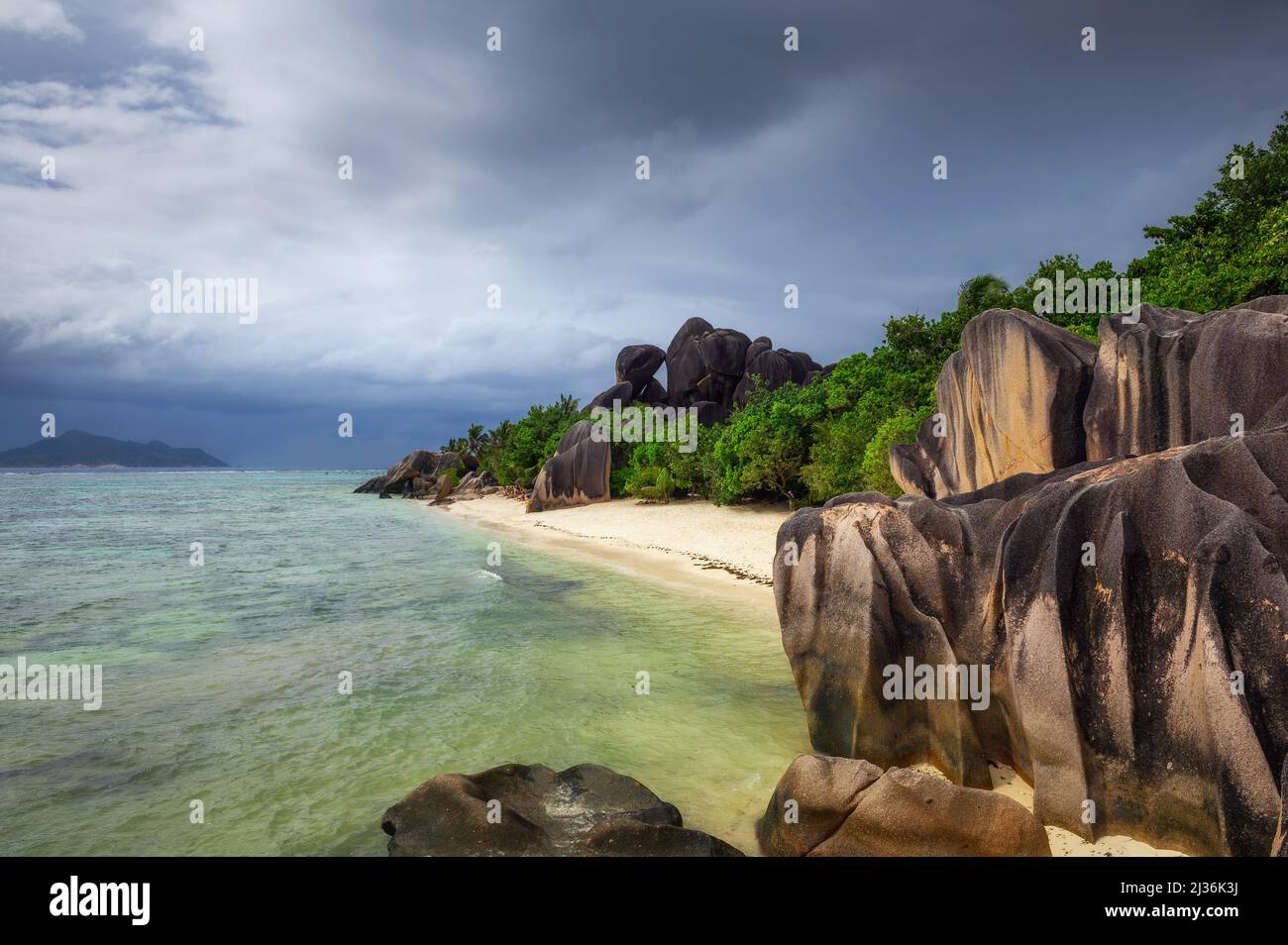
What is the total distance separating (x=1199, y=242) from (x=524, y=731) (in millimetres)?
29104

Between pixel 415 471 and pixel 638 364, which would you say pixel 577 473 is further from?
pixel 415 471

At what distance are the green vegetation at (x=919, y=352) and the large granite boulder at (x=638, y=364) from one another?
26.0 meters

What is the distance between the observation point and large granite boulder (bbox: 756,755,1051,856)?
5387 millimetres

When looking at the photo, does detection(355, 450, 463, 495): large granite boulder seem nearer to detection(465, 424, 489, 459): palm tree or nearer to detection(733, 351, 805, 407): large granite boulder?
detection(465, 424, 489, 459): palm tree

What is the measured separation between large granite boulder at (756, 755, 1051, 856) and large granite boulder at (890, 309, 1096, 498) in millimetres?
7761

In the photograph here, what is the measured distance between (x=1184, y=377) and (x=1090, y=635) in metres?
5.88

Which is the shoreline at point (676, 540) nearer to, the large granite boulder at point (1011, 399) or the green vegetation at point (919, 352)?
the green vegetation at point (919, 352)

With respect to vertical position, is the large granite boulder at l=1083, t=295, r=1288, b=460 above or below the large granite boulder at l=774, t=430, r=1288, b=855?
above

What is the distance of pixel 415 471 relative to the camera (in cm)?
7862

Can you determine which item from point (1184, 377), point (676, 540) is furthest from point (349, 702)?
point (676, 540)

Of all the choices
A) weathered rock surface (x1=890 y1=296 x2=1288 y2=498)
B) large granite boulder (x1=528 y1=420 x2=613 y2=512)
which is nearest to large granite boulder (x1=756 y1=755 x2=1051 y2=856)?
weathered rock surface (x1=890 y1=296 x2=1288 y2=498)

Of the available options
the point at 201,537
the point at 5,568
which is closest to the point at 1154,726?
the point at 5,568

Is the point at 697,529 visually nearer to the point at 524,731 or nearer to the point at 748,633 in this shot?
the point at 748,633

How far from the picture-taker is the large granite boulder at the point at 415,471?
2987 inches
